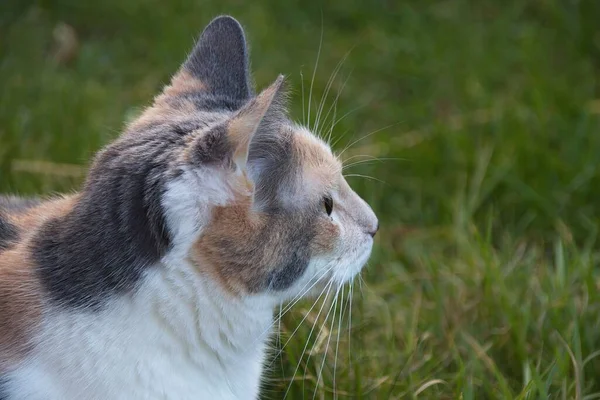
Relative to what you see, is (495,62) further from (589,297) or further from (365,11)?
(589,297)

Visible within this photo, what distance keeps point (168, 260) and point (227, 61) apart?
0.60m

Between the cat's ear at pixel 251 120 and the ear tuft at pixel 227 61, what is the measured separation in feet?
1.38

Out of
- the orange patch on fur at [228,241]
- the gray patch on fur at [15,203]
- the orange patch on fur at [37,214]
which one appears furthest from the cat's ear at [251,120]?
the gray patch on fur at [15,203]

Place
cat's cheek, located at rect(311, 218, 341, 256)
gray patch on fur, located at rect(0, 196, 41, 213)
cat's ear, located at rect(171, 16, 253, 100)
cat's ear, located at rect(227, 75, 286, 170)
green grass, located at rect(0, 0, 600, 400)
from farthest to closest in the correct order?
green grass, located at rect(0, 0, 600, 400), gray patch on fur, located at rect(0, 196, 41, 213), cat's ear, located at rect(171, 16, 253, 100), cat's cheek, located at rect(311, 218, 341, 256), cat's ear, located at rect(227, 75, 286, 170)

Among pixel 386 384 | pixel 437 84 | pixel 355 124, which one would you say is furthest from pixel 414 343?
pixel 437 84

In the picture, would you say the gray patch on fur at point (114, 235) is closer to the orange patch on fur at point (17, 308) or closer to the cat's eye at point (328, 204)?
the orange patch on fur at point (17, 308)

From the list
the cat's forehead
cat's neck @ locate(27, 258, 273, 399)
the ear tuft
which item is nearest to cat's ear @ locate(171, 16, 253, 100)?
the ear tuft

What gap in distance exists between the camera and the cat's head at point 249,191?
5.90 ft

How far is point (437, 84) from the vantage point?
13.9ft

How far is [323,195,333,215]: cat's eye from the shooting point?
6.70 ft

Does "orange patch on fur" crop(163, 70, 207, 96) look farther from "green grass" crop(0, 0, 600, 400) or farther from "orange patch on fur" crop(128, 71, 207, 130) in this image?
"green grass" crop(0, 0, 600, 400)

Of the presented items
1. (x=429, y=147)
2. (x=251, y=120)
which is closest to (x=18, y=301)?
(x=251, y=120)

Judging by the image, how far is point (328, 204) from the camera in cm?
205

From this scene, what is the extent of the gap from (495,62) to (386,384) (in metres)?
2.32
